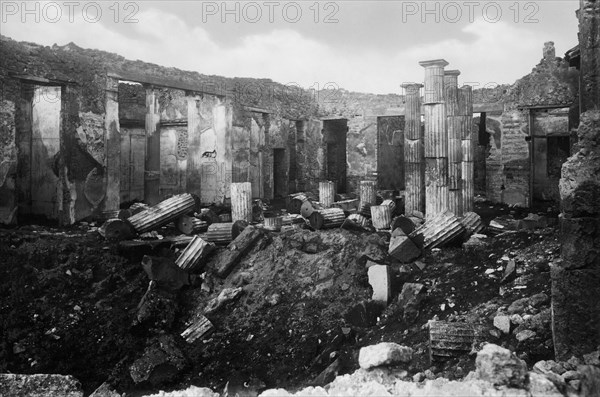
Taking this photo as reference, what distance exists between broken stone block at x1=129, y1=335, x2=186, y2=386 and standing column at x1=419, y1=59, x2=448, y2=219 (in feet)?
22.6

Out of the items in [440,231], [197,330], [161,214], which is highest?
[161,214]

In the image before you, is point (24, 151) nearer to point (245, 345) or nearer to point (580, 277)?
point (245, 345)

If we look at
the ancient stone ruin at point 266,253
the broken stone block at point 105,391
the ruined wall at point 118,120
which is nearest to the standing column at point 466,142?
the ancient stone ruin at point 266,253

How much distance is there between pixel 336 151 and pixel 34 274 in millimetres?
16416

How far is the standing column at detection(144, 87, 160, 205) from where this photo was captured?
16703 millimetres

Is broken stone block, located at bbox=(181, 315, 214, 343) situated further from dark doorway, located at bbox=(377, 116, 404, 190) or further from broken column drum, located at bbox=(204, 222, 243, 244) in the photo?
dark doorway, located at bbox=(377, 116, 404, 190)

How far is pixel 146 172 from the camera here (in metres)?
17.5

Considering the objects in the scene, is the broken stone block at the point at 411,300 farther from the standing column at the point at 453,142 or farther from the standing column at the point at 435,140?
the standing column at the point at 453,142

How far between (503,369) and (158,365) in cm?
397

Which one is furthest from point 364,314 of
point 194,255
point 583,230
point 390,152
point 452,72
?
point 390,152

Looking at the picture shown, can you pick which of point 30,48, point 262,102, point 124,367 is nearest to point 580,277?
point 124,367

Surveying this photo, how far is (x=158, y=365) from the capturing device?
6.09 metres

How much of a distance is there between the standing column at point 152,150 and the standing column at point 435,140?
8875 millimetres

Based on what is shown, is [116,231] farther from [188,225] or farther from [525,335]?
[525,335]
